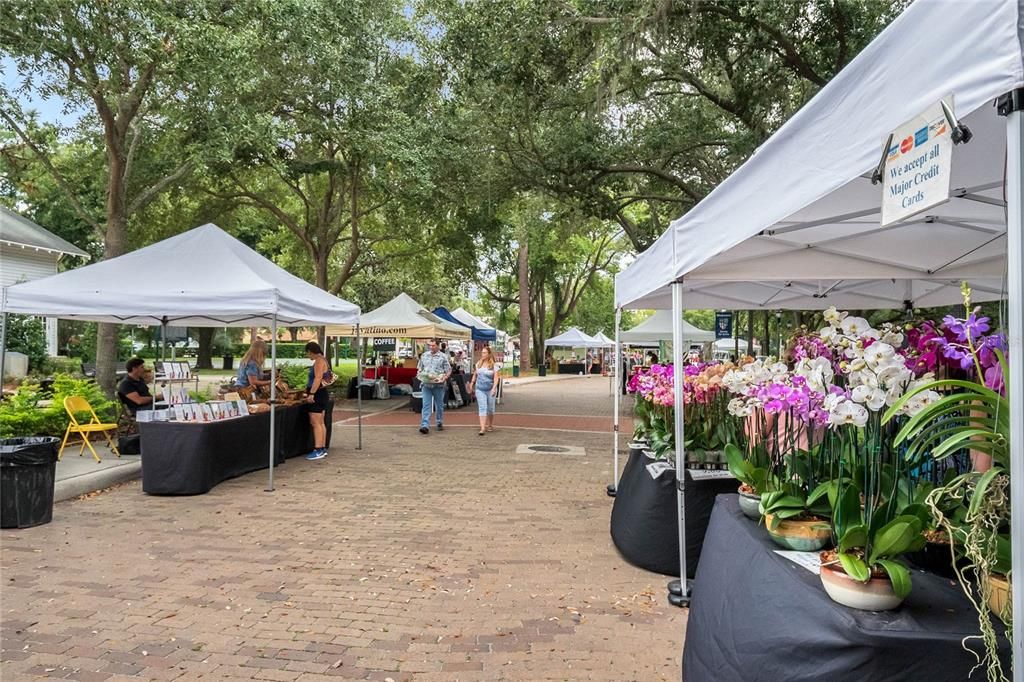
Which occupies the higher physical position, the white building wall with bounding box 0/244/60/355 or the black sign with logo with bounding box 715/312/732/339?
the white building wall with bounding box 0/244/60/355

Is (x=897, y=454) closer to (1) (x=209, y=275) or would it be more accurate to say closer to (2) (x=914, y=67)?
(2) (x=914, y=67)

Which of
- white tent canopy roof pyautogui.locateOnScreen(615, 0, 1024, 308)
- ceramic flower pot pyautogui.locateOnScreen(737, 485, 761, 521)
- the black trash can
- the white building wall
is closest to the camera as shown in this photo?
white tent canopy roof pyautogui.locateOnScreen(615, 0, 1024, 308)

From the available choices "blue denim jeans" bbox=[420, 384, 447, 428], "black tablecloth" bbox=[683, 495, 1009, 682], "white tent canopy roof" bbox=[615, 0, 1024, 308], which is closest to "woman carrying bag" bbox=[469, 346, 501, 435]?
"blue denim jeans" bbox=[420, 384, 447, 428]

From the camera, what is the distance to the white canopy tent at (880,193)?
144cm

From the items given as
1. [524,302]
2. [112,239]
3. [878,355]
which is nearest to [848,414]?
[878,355]

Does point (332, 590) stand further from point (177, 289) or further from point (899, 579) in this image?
point (177, 289)

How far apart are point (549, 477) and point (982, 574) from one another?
22.7ft

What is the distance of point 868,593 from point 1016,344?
0.87 m

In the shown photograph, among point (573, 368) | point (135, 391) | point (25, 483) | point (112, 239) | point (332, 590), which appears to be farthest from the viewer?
point (573, 368)

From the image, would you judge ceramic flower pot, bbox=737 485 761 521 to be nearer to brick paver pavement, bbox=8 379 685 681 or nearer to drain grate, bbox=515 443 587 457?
brick paver pavement, bbox=8 379 685 681

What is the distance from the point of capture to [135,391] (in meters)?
9.23

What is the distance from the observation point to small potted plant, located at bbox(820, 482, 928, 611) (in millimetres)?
1888

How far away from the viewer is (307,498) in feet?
23.2

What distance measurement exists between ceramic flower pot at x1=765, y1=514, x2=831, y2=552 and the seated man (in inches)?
358
